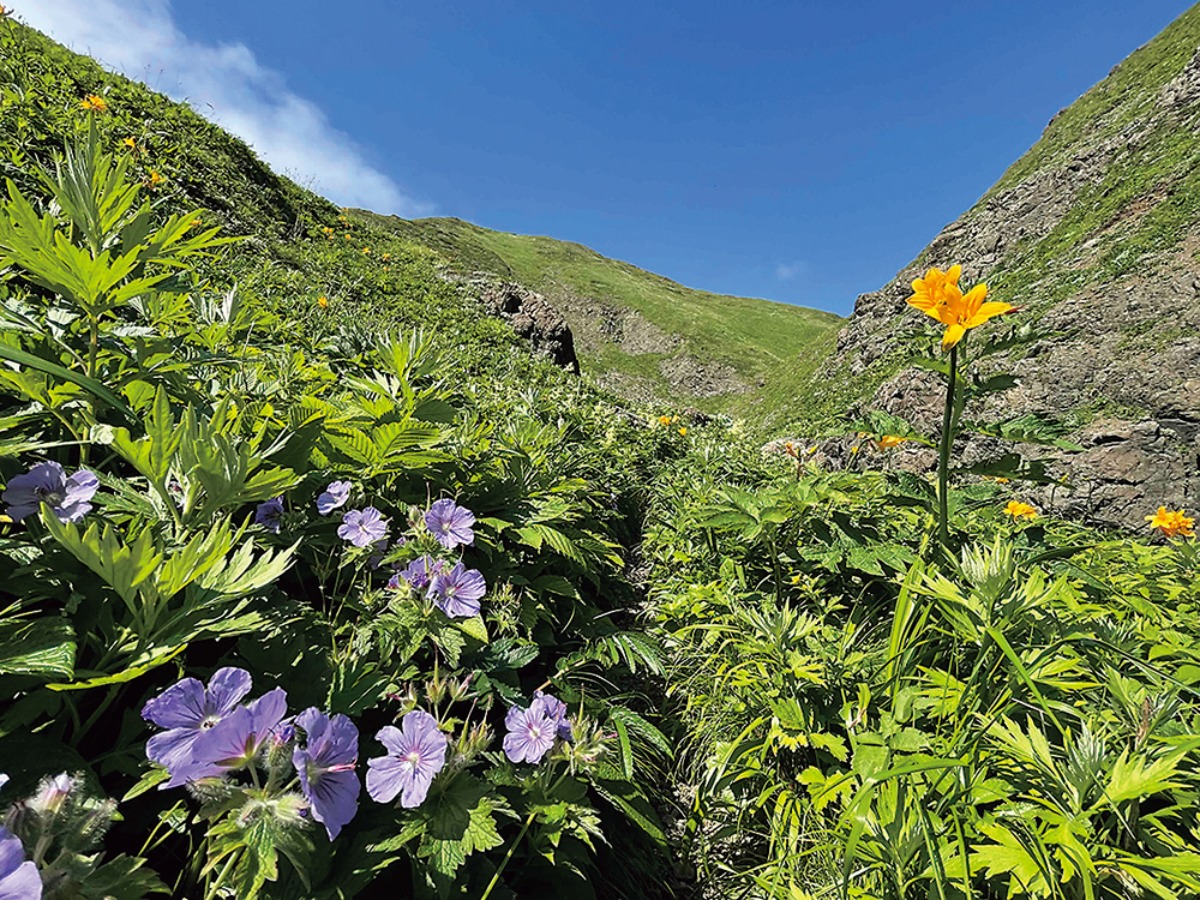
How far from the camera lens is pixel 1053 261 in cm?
1202

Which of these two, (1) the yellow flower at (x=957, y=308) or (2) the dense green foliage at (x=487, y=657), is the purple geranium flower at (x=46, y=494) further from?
(1) the yellow flower at (x=957, y=308)

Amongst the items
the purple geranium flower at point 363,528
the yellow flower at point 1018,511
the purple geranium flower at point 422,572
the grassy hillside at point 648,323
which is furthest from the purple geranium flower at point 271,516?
the grassy hillside at point 648,323

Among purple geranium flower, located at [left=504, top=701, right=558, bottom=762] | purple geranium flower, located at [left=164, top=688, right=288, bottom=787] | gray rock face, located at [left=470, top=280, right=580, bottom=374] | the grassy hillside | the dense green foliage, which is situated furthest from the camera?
the grassy hillside

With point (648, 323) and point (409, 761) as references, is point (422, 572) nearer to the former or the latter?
point (409, 761)

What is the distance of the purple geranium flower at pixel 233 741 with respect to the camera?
0.69 metres

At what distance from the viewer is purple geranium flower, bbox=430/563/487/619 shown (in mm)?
1275

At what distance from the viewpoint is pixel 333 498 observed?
1.46 m

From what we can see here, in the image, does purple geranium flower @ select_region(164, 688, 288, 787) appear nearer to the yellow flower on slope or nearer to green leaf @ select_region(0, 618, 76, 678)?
green leaf @ select_region(0, 618, 76, 678)

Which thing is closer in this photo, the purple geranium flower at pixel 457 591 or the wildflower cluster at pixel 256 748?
the wildflower cluster at pixel 256 748

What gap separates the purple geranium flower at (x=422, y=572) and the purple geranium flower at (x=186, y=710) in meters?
0.51

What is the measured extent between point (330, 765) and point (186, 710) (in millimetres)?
224

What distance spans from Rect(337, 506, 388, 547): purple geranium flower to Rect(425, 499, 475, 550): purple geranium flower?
13 centimetres

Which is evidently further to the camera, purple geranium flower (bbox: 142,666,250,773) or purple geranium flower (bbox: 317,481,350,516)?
purple geranium flower (bbox: 317,481,350,516)

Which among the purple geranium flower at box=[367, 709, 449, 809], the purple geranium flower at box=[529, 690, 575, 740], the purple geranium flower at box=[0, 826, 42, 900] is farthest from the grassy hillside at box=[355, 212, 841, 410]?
the purple geranium flower at box=[0, 826, 42, 900]
